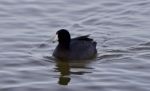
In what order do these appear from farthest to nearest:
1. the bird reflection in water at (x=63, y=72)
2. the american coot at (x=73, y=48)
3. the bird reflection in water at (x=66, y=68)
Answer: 1. the american coot at (x=73, y=48)
2. the bird reflection in water at (x=66, y=68)
3. the bird reflection in water at (x=63, y=72)

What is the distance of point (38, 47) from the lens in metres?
17.0

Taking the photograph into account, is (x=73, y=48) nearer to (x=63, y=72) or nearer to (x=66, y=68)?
(x=66, y=68)

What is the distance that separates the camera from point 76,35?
18.5 m

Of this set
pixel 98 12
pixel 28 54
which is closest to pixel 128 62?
pixel 28 54

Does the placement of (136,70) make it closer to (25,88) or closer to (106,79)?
(106,79)

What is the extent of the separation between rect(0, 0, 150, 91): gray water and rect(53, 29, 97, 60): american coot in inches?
9.5

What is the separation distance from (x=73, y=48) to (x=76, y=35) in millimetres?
1931

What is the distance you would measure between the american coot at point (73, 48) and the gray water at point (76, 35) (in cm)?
24

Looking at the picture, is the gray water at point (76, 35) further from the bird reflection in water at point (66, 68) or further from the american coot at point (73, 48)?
the american coot at point (73, 48)

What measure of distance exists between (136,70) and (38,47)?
3178mm

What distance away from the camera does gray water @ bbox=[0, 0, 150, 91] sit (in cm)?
1427

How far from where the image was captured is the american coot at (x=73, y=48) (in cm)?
1636

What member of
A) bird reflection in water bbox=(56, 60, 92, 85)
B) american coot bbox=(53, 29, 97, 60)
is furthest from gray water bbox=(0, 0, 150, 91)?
american coot bbox=(53, 29, 97, 60)

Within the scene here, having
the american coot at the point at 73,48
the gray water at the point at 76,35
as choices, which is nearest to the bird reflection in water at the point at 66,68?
the gray water at the point at 76,35
